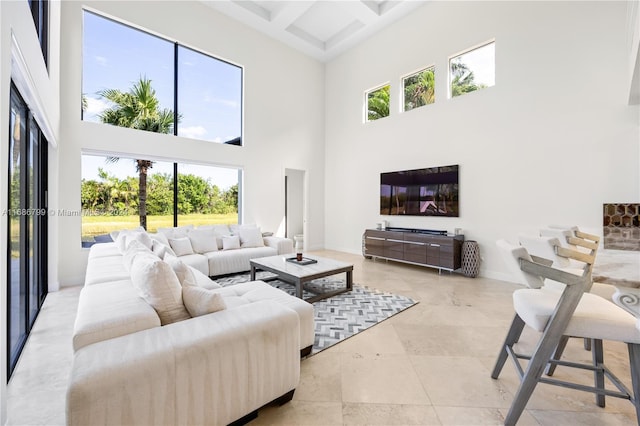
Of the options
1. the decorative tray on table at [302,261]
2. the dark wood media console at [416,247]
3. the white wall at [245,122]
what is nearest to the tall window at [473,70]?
the dark wood media console at [416,247]

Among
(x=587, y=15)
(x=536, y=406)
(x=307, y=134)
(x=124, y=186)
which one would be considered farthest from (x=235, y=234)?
(x=587, y=15)

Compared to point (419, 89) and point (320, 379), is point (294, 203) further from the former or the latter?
point (320, 379)

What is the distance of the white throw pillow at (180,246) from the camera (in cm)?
432

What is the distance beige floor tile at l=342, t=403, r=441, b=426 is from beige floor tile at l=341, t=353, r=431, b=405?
0.14ft

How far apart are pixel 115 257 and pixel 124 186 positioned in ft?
7.03

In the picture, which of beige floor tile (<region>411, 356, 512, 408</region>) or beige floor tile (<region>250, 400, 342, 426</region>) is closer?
beige floor tile (<region>250, 400, 342, 426</region>)

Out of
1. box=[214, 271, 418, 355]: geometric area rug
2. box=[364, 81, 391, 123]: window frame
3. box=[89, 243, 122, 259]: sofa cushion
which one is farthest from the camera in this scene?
box=[364, 81, 391, 123]: window frame

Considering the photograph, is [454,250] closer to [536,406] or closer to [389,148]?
[389,148]

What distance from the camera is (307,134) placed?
Answer: 7.10 metres

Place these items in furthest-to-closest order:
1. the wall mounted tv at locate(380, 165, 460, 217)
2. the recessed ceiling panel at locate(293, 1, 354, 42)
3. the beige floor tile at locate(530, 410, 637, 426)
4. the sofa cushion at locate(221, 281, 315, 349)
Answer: the recessed ceiling panel at locate(293, 1, 354, 42) < the wall mounted tv at locate(380, 165, 460, 217) < the sofa cushion at locate(221, 281, 315, 349) < the beige floor tile at locate(530, 410, 637, 426)

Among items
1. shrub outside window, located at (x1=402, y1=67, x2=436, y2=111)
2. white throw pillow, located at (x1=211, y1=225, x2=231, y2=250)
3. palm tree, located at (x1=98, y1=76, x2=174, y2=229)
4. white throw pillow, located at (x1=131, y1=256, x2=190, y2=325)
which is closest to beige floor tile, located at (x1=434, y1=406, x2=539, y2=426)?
white throw pillow, located at (x1=131, y1=256, x2=190, y2=325)

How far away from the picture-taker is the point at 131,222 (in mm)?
4691

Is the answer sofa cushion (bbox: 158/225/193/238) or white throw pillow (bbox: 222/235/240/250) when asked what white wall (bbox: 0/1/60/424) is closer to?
sofa cushion (bbox: 158/225/193/238)

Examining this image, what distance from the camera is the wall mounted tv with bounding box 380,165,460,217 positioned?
16.1 ft
